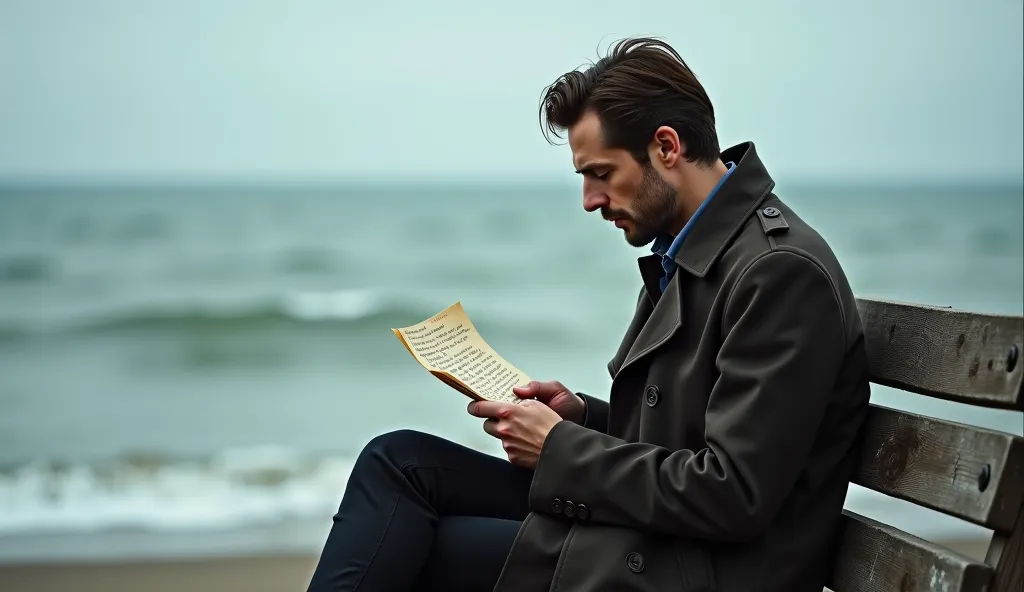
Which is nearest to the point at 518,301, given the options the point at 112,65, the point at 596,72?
the point at 112,65

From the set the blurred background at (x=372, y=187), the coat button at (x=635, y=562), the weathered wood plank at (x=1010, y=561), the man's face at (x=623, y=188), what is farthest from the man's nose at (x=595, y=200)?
the blurred background at (x=372, y=187)

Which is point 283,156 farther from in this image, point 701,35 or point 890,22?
point 890,22

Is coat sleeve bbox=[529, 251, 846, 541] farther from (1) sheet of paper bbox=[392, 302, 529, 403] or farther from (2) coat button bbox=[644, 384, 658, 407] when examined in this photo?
(1) sheet of paper bbox=[392, 302, 529, 403]

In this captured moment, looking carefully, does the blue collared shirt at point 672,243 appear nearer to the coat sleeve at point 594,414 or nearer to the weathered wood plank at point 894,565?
the coat sleeve at point 594,414

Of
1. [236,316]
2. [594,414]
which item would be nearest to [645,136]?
[594,414]

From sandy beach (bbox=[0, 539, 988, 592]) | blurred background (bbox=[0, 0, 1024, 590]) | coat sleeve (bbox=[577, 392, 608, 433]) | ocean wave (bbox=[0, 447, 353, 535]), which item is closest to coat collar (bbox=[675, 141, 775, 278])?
coat sleeve (bbox=[577, 392, 608, 433])

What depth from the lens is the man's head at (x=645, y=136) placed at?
5.80ft

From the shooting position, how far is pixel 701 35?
1706 centimetres

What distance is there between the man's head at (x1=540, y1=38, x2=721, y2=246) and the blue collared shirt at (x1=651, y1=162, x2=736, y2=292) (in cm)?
3

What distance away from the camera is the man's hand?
5.55 feet

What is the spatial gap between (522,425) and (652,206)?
1.27ft

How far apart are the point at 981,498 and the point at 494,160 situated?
775 inches

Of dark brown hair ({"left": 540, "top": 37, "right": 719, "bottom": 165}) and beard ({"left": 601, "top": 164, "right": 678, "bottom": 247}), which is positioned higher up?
dark brown hair ({"left": 540, "top": 37, "right": 719, "bottom": 165})

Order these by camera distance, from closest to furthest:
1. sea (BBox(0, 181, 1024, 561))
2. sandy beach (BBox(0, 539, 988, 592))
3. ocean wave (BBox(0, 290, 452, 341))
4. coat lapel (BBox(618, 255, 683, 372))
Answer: coat lapel (BBox(618, 255, 683, 372)) → sandy beach (BBox(0, 539, 988, 592)) → sea (BBox(0, 181, 1024, 561)) → ocean wave (BBox(0, 290, 452, 341))
